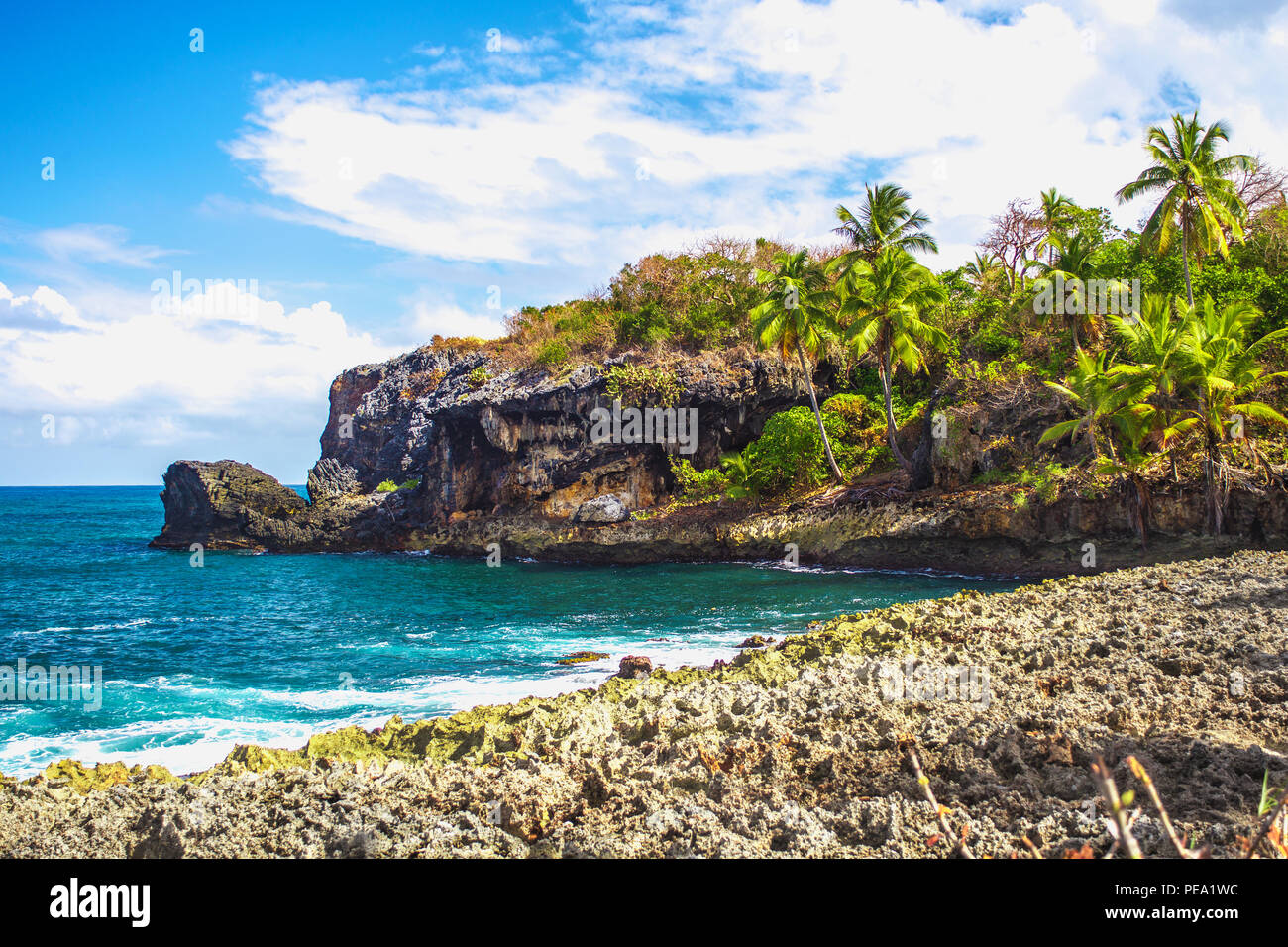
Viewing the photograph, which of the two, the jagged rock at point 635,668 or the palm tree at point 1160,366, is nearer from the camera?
the jagged rock at point 635,668

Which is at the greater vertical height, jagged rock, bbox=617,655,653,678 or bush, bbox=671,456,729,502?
bush, bbox=671,456,729,502

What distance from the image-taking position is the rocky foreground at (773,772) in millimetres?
6023

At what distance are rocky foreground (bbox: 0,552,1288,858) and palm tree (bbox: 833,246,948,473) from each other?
2166 centimetres

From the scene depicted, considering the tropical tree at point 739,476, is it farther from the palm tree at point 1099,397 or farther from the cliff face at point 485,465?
the palm tree at point 1099,397

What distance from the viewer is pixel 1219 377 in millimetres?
22125

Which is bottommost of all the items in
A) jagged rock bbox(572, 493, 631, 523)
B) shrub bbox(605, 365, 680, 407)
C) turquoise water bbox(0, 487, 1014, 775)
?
turquoise water bbox(0, 487, 1014, 775)

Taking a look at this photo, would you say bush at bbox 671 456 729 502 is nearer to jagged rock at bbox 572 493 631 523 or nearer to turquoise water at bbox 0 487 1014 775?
jagged rock at bbox 572 493 631 523

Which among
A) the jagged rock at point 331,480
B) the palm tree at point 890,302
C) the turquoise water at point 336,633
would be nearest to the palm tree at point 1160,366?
the turquoise water at point 336,633

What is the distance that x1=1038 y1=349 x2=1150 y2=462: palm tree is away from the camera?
23781 millimetres

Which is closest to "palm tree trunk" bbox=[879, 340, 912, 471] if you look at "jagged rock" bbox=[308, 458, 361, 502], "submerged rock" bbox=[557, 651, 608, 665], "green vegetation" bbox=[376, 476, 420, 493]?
"submerged rock" bbox=[557, 651, 608, 665]

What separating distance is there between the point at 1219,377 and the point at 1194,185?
9.74 m

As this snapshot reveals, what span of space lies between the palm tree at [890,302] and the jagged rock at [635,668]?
2022cm

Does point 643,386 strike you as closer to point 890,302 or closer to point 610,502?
point 610,502
